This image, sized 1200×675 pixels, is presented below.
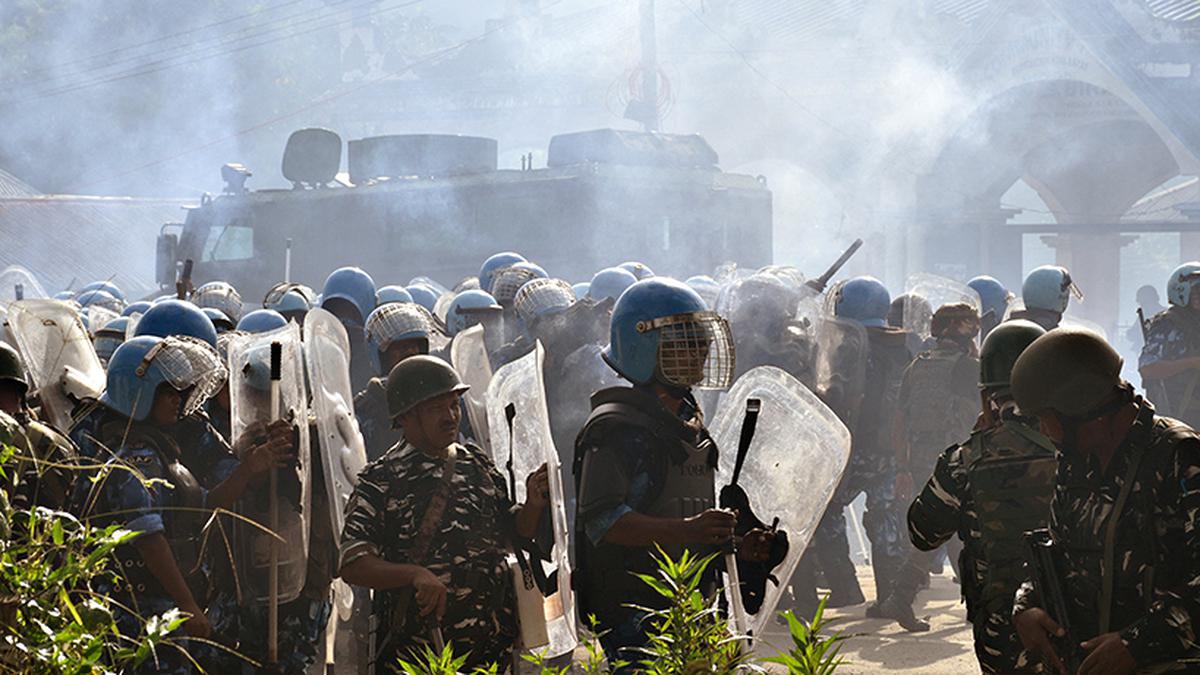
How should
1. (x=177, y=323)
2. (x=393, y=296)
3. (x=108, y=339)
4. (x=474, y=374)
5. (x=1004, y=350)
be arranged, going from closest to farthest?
(x=1004, y=350), (x=177, y=323), (x=474, y=374), (x=108, y=339), (x=393, y=296)

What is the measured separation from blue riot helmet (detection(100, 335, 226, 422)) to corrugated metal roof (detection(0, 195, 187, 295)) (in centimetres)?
3310

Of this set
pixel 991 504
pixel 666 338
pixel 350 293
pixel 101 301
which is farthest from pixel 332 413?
pixel 101 301

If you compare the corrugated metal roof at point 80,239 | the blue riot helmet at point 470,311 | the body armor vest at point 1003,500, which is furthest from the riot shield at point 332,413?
the corrugated metal roof at point 80,239

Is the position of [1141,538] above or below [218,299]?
below

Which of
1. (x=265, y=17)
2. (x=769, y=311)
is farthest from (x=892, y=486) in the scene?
(x=265, y=17)

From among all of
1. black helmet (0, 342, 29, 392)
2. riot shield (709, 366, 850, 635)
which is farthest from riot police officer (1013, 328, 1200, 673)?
black helmet (0, 342, 29, 392)

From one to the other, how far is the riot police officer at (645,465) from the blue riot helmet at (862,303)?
5.25 m

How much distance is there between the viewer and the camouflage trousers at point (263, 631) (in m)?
5.64

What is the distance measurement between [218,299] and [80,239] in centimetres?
2930

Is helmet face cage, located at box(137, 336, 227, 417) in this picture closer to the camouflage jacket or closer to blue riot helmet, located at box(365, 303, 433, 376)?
blue riot helmet, located at box(365, 303, 433, 376)

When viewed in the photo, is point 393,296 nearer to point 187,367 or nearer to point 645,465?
point 187,367

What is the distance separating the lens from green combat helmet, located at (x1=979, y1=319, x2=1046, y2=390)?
4840 mm

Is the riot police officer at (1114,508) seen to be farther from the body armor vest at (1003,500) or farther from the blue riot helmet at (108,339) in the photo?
the blue riot helmet at (108,339)

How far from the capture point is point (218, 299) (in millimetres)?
12211
